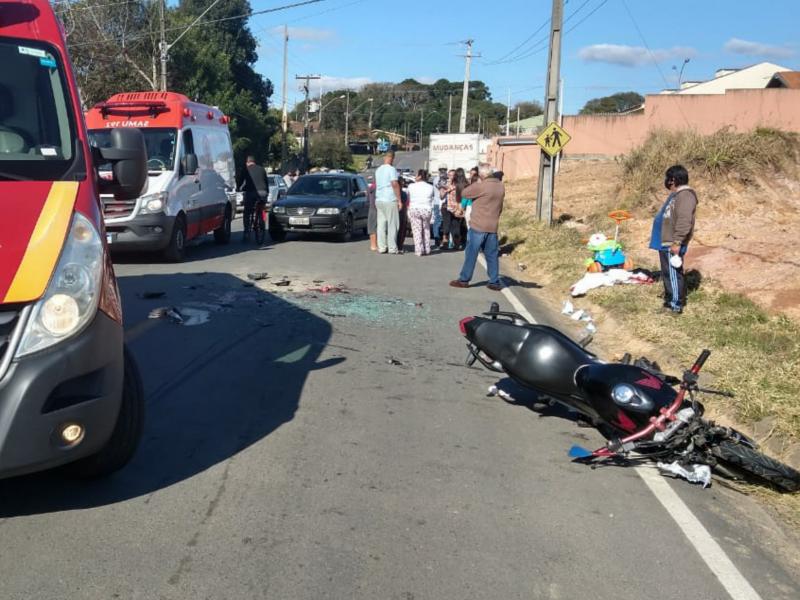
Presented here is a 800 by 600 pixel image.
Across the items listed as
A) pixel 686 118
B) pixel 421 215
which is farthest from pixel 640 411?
pixel 686 118

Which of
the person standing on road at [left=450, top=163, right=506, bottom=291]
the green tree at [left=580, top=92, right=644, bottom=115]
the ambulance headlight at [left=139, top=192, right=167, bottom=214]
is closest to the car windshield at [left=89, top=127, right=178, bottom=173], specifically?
the ambulance headlight at [left=139, top=192, right=167, bottom=214]

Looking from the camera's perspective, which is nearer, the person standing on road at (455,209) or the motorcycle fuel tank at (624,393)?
the motorcycle fuel tank at (624,393)

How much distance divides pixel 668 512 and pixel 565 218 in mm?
18376

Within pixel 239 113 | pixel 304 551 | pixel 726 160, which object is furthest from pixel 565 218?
pixel 239 113

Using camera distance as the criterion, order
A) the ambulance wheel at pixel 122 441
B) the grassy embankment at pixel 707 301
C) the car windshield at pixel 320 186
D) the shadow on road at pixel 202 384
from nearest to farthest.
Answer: the ambulance wheel at pixel 122 441
the shadow on road at pixel 202 384
the grassy embankment at pixel 707 301
the car windshield at pixel 320 186

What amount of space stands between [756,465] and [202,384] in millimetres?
4019

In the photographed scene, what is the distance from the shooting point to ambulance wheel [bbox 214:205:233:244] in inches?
660

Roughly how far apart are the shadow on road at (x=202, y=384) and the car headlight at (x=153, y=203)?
2.35m

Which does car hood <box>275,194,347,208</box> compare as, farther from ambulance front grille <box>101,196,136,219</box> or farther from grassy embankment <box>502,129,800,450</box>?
ambulance front grille <box>101,196,136,219</box>

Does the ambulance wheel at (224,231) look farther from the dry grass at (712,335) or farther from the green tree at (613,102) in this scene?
the green tree at (613,102)

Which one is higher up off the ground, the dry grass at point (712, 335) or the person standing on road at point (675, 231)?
the person standing on road at point (675, 231)

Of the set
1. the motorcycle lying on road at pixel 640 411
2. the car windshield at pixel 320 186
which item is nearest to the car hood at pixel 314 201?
the car windshield at pixel 320 186

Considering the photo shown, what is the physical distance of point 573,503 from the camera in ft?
14.7

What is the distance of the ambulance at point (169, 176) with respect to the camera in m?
12.9
